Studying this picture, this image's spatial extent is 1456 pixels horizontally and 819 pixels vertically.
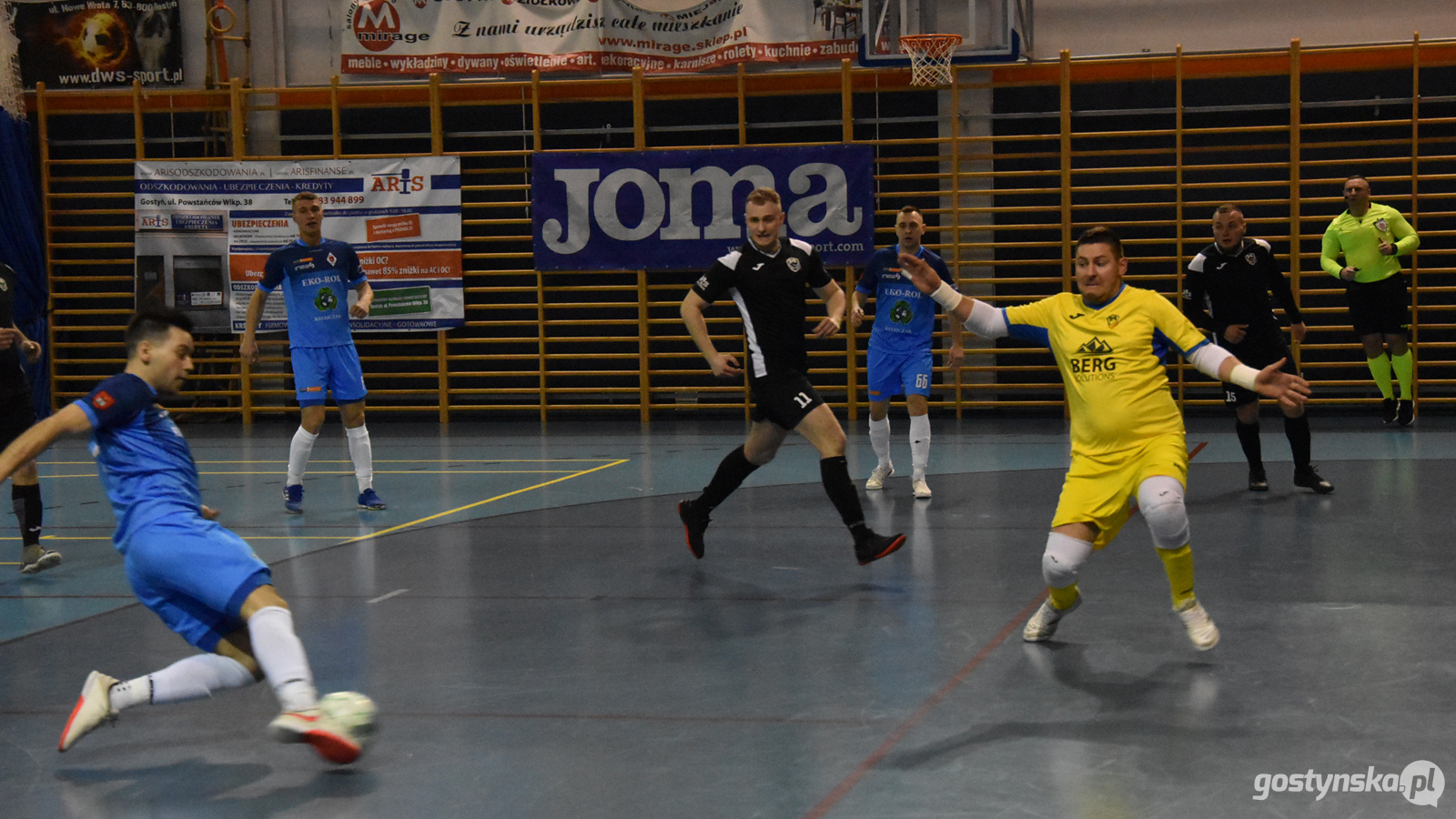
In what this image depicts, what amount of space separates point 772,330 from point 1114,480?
2.24 meters

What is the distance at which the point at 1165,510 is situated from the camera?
4723 mm

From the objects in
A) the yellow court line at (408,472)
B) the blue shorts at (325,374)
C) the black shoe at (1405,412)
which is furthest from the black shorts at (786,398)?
the black shoe at (1405,412)

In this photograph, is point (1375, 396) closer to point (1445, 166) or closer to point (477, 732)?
point (1445, 166)

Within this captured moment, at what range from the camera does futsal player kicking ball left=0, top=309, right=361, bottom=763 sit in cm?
378

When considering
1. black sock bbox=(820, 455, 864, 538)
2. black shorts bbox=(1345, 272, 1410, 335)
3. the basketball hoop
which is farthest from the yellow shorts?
the basketball hoop

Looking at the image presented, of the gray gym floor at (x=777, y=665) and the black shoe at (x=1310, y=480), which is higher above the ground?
the black shoe at (x=1310, y=480)

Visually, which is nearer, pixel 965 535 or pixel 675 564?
pixel 675 564

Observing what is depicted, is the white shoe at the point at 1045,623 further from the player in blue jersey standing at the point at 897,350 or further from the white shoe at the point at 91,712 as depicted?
the player in blue jersey standing at the point at 897,350

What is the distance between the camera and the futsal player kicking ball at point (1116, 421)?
4.81 meters

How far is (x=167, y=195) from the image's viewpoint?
1502cm

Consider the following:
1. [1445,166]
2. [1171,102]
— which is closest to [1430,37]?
[1445,166]

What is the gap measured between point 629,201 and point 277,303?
405cm

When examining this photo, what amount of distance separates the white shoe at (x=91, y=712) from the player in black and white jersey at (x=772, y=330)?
3.25 meters

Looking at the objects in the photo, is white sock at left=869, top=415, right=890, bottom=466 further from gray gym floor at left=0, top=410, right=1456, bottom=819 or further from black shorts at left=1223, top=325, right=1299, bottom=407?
black shorts at left=1223, top=325, right=1299, bottom=407
